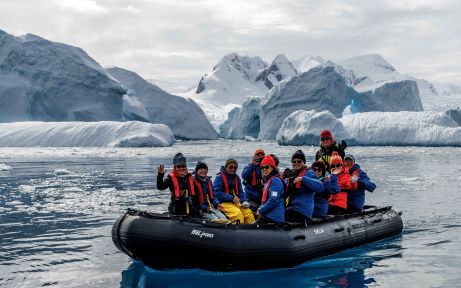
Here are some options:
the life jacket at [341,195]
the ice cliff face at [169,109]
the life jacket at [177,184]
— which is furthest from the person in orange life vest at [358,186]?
the ice cliff face at [169,109]

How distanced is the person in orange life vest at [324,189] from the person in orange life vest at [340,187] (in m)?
0.34

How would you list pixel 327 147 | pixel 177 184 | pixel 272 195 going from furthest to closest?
1. pixel 327 147
2. pixel 177 184
3. pixel 272 195

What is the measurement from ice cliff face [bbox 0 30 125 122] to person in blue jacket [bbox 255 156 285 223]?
57.7 metres

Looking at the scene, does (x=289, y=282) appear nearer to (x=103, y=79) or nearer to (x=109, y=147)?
(x=109, y=147)

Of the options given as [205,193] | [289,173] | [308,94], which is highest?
[308,94]

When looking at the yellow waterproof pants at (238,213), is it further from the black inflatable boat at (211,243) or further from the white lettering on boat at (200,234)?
the white lettering on boat at (200,234)

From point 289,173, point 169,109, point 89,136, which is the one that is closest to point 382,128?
point 89,136

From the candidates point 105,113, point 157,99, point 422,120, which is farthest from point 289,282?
point 157,99

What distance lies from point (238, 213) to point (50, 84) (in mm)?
58447

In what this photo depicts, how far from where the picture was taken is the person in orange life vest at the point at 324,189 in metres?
8.98

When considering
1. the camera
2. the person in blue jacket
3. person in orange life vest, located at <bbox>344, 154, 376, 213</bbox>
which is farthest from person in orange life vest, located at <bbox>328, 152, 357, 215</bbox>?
the person in blue jacket

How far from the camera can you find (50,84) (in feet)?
206

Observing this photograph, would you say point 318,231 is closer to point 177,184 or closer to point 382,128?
point 177,184

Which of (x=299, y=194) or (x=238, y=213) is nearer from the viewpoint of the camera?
(x=299, y=194)
